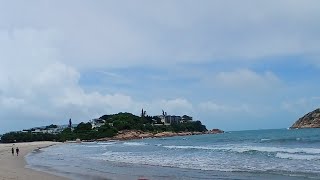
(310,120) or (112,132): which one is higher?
(310,120)

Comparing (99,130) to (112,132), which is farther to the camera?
(99,130)

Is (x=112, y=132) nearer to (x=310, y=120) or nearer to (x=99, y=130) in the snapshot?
(x=99, y=130)

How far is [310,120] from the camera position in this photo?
147m

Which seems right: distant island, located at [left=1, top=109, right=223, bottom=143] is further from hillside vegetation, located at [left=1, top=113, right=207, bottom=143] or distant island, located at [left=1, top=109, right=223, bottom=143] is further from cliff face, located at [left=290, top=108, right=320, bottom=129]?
cliff face, located at [left=290, top=108, right=320, bottom=129]

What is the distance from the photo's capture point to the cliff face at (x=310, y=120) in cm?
14143

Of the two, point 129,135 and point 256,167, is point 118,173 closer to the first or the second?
point 256,167

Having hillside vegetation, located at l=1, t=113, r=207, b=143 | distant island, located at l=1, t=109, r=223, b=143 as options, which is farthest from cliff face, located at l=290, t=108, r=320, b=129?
hillside vegetation, located at l=1, t=113, r=207, b=143

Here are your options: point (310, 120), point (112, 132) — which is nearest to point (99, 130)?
point (112, 132)

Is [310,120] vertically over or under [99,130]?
over

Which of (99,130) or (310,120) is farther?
(310,120)

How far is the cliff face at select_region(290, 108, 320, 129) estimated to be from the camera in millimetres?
141425

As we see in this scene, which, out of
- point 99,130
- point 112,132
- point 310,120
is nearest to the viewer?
point 112,132

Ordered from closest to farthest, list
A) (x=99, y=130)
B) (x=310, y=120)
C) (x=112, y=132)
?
1. (x=112, y=132)
2. (x=99, y=130)
3. (x=310, y=120)

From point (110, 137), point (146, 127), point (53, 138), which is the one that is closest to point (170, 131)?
point (146, 127)
